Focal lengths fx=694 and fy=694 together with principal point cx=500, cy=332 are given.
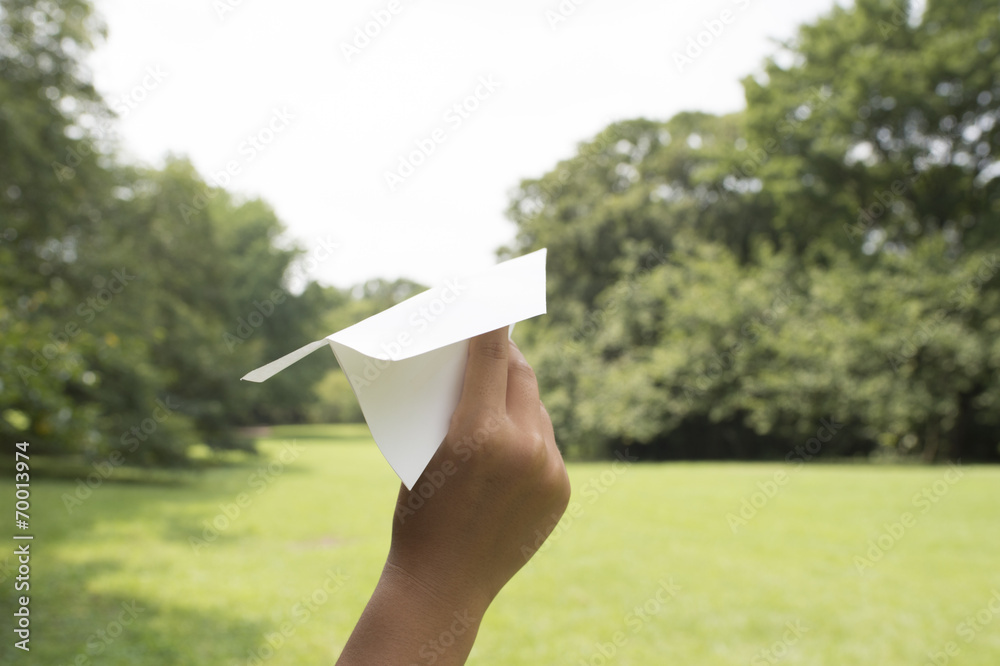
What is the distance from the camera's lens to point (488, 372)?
0.79 meters

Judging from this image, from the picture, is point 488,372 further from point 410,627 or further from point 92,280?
point 92,280

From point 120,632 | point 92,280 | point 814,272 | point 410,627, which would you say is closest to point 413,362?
point 410,627

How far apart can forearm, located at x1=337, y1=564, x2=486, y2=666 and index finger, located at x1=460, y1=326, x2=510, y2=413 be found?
0.23 metres

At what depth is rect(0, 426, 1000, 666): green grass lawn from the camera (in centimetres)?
540

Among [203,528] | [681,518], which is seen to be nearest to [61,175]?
[203,528]

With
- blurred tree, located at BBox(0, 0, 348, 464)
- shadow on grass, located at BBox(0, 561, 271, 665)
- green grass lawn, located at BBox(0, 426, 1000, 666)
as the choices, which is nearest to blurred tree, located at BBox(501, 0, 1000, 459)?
green grass lawn, located at BBox(0, 426, 1000, 666)

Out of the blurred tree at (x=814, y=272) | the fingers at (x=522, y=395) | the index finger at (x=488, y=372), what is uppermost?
the index finger at (x=488, y=372)

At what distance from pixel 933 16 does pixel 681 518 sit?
743 inches

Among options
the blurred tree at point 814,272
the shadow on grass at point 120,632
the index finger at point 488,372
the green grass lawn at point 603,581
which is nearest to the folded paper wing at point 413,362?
the index finger at point 488,372

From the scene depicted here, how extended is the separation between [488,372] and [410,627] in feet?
1.00

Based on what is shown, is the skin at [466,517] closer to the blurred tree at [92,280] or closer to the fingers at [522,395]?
the fingers at [522,395]

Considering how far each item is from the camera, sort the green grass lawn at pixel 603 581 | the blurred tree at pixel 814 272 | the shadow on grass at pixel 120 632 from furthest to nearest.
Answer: the blurred tree at pixel 814 272
the green grass lawn at pixel 603 581
the shadow on grass at pixel 120 632

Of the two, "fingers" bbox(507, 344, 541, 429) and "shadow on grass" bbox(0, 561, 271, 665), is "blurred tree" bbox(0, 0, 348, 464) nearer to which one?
"shadow on grass" bbox(0, 561, 271, 665)

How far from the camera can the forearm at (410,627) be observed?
783 mm
